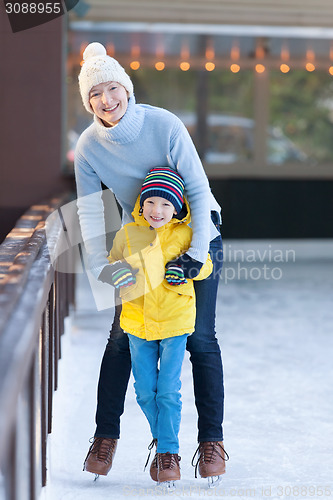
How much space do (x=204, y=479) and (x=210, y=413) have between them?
194 mm

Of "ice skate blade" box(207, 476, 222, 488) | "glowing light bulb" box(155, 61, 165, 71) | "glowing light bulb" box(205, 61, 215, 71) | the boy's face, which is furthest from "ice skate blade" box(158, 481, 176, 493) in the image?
"glowing light bulb" box(205, 61, 215, 71)

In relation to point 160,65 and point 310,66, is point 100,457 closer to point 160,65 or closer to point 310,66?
point 160,65

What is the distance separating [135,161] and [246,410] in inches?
46.5

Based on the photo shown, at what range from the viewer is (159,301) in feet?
6.35

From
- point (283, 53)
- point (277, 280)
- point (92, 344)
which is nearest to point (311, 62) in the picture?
point (283, 53)

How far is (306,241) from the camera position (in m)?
7.42

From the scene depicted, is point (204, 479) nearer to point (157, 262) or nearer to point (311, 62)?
point (157, 262)

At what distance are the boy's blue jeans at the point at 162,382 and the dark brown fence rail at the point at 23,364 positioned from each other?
0.87 feet

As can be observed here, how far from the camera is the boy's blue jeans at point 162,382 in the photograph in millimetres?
1952

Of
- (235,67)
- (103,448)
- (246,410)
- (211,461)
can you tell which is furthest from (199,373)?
(235,67)

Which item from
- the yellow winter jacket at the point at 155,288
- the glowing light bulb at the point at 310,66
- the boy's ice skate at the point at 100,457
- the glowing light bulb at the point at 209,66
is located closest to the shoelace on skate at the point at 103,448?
the boy's ice skate at the point at 100,457

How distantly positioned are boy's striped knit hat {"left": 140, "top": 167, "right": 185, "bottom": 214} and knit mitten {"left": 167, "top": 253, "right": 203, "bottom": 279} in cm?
14

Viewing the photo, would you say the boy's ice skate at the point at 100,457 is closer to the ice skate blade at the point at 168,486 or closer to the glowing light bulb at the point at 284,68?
the ice skate blade at the point at 168,486

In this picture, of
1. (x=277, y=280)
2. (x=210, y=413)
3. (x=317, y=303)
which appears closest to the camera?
(x=210, y=413)
